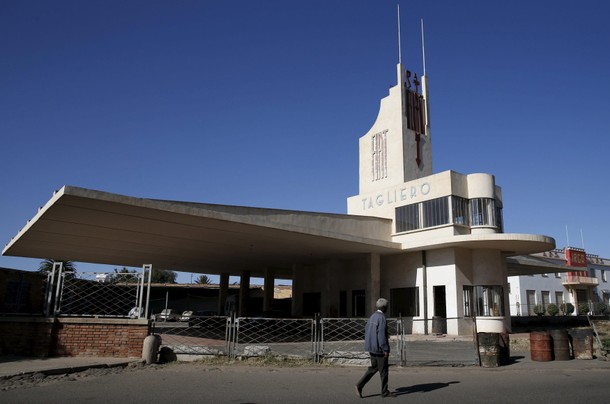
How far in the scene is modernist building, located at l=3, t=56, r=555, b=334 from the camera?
19109 mm

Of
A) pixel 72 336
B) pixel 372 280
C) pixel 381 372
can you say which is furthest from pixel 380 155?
pixel 381 372

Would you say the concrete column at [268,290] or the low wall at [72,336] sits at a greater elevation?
the concrete column at [268,290]

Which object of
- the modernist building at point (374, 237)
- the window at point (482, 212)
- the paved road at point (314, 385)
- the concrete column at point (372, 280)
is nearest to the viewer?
the paved road at point (314, 385)

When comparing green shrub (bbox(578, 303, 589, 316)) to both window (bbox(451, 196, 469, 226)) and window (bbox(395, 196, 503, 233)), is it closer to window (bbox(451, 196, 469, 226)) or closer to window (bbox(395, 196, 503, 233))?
window (bbox(395, 196, 503, 233))

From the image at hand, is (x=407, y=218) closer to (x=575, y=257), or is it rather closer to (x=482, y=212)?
(x=482, y=212)

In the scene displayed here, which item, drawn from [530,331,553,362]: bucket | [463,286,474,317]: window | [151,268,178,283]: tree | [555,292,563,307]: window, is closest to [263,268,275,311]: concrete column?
[463,286,474,317]: window

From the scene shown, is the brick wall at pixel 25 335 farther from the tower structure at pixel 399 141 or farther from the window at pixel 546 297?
the window at pixel 546 297

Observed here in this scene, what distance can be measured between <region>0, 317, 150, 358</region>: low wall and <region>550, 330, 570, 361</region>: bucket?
11010 millimetres

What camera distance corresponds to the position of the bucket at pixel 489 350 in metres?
12.2

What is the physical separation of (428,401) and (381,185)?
21.0m

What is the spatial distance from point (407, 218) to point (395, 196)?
1590 millimetres

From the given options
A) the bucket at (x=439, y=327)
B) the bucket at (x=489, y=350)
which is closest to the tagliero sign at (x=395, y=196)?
the bucket at (x=439, y=327)

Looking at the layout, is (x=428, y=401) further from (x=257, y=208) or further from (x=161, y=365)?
(x=257, y=208)

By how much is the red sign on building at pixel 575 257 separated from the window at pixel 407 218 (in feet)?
100
